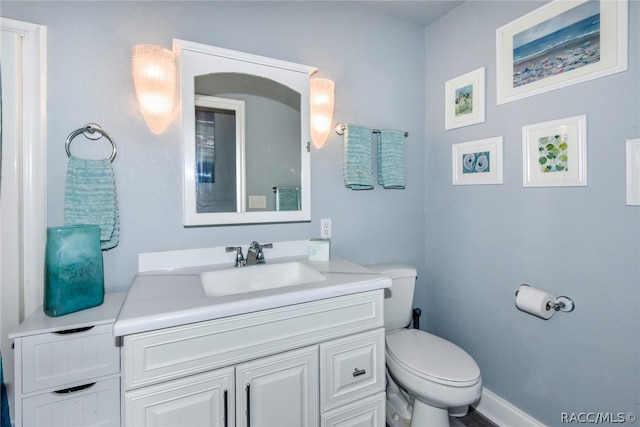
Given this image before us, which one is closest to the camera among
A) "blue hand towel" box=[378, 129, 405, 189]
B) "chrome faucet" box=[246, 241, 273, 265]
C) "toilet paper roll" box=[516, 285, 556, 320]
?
"toilet paper roll" box=[516, 285, 556, 320]

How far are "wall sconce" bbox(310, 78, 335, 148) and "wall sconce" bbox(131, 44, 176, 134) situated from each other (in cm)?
71

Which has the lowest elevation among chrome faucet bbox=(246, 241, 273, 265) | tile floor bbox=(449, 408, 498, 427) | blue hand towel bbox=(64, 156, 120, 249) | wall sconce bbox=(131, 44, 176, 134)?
tile floor bbox=(449, 408, 498, 427)

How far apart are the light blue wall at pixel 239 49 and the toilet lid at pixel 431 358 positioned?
0.53m

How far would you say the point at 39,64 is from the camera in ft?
3.99

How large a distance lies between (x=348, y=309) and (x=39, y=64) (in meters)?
1.57

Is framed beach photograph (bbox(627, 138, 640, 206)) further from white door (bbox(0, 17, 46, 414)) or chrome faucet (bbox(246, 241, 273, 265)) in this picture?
white door (bbox(0, 17, 46, 414))

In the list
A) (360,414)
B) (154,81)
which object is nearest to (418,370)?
(360,414)

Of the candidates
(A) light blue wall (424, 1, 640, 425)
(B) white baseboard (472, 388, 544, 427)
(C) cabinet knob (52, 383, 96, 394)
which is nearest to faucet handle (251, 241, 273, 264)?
(C) cabinet knob (52, 383, 96, 394)

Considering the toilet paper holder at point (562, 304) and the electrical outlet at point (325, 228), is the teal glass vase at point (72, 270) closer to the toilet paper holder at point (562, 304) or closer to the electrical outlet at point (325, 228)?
the electrical outlet at point (325, 228)

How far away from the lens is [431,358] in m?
1.49

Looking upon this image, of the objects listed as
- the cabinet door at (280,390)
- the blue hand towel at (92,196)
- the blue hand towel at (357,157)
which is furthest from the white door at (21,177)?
the blue hand towel at (357,157)

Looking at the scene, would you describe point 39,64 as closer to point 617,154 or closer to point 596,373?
point 617,154

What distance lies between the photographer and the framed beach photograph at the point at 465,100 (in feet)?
5.80

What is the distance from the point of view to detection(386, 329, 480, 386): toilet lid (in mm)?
1355
